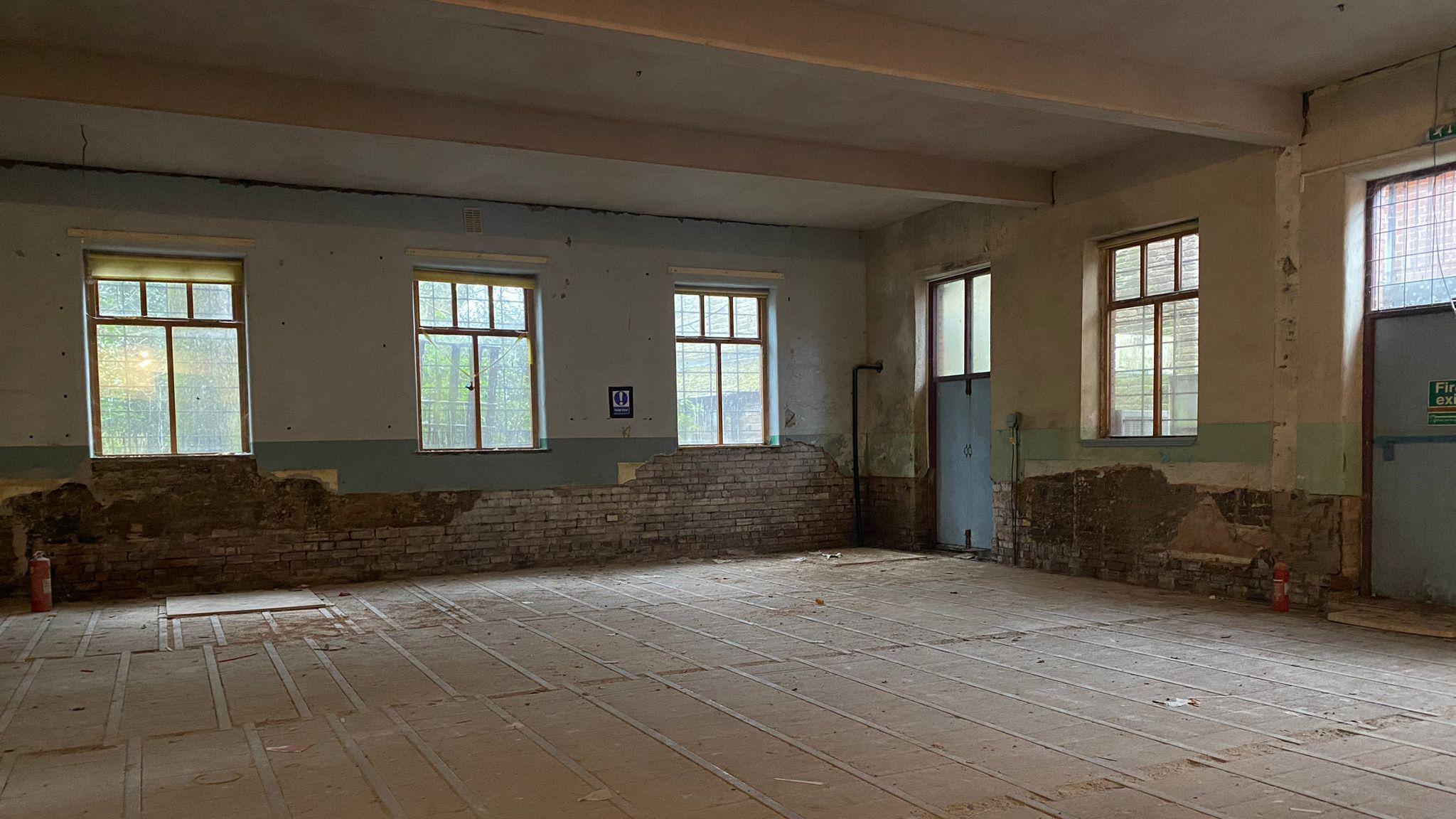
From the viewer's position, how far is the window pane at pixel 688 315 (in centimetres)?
1027

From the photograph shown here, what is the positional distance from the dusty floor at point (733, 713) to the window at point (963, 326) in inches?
131

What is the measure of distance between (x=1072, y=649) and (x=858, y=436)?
5.71m

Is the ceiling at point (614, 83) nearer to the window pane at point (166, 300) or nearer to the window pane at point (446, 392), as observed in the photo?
the window pane at point (166, 300)

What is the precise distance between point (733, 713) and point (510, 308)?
6198 millimetres

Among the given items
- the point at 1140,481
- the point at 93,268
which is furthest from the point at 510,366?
the point at 1140,481

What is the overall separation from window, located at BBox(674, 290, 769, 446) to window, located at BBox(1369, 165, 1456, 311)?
230 inches

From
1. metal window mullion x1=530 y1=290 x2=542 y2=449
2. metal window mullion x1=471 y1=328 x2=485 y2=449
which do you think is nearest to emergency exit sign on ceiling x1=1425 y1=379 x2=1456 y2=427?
metal window mullion x1=530 y1=290 x2=542 y2=449

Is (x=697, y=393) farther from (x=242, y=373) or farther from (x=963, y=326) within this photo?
(x=242, y=373)

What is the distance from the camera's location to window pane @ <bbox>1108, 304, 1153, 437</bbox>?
784 cm

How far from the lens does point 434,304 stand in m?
9.16

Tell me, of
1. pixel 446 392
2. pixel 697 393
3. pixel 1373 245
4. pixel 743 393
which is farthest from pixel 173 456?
pixel 1373 245

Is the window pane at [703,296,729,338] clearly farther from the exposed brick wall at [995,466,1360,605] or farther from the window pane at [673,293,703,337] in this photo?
the exposed brick wall at [995,466,1360,605]

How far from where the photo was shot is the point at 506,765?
11.5ft

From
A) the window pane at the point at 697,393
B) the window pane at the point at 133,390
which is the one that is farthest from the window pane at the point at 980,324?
the window pane at the point at 133,390
